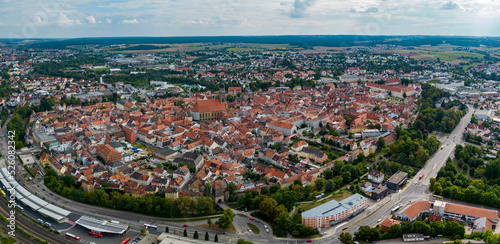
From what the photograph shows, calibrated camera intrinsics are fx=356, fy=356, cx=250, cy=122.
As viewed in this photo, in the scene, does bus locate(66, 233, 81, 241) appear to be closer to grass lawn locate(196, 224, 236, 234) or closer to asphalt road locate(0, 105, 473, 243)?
asphalt road locate(0, 105, 473, 243)

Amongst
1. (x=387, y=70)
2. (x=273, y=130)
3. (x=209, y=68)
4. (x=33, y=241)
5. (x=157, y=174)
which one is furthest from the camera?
(x=209, y=68)

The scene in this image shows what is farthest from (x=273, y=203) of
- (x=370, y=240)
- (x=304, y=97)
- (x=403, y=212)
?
(x=304, y=97)

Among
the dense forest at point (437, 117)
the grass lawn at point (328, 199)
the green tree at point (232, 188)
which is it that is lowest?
the grass lawn at point (328, 199)

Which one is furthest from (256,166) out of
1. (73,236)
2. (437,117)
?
(437,117)

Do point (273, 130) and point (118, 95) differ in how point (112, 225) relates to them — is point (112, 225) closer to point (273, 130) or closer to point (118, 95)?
point (273, 130)

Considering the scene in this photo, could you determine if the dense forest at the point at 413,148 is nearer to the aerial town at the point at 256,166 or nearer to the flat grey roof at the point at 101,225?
the aerial town at the point at 256,166

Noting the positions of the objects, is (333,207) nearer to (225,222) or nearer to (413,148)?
(225,222)

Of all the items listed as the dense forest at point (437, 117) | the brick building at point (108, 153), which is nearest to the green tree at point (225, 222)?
the brick building at point (108, 153)
